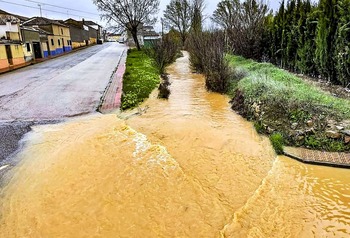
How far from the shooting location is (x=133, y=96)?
36.4ft

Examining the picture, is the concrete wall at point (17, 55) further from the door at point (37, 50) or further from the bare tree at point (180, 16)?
the bare tree at point (180, 16)

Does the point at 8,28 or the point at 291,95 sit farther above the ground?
the point at 8,28

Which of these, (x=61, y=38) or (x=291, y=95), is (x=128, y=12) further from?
(x=291, y=95)

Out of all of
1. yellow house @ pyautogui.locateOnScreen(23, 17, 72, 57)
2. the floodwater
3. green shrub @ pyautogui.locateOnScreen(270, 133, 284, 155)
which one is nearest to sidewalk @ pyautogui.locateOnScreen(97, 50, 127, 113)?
the floodwater

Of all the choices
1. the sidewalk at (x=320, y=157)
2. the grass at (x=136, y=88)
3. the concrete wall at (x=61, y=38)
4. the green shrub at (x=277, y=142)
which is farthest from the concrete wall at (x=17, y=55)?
the sidewalk at (x=320, y=157)

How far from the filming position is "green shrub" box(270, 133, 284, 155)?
633cm

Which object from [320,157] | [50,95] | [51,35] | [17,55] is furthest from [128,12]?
[320,157]

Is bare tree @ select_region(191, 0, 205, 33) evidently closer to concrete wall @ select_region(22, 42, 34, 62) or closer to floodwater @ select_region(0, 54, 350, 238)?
concrete wall @ select_region(22, 42, 34, 62)

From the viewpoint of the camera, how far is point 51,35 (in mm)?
34562

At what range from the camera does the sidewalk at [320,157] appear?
18.6 feet

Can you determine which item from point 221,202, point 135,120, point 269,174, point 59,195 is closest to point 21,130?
point 135,120

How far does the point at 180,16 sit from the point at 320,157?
43.2m

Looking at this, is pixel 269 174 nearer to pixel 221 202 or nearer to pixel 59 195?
pixel 221 202

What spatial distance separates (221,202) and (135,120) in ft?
16.0
